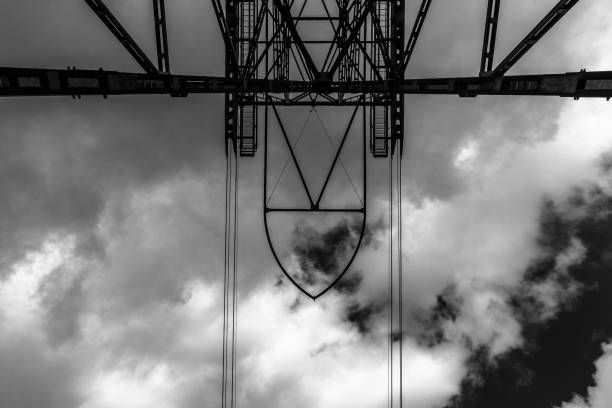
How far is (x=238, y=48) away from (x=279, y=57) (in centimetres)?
231

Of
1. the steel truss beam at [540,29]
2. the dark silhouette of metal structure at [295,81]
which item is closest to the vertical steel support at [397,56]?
the dark silhouette of metal structure at [295,81]

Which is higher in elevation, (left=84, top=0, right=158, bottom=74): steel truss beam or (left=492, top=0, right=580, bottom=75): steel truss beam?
(left=84, top=0, right=158, bottom=74): steel truss beam

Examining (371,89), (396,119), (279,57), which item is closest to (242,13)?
(279,57)

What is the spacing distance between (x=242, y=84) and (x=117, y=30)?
389 centimetres

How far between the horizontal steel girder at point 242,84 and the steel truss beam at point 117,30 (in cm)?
41

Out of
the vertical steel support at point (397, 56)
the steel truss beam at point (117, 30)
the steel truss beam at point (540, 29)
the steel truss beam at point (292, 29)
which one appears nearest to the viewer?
the steel truss beam at point (540, 29)

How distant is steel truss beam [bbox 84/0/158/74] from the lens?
9570 mm

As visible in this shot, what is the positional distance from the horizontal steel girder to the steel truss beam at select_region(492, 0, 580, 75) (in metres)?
0.29

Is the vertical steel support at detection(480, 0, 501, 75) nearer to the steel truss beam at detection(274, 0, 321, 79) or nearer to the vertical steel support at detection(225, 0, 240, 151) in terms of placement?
the steel truss beam at detection(274, 0, 321, 79)

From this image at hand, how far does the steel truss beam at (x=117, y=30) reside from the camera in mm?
9570

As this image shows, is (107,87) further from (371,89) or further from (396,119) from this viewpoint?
(396,119)

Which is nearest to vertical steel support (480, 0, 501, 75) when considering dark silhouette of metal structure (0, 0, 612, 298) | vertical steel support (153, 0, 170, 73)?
dark silhouette of metal structure (0, 0, 612, 298)

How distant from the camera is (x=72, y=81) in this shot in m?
9.03

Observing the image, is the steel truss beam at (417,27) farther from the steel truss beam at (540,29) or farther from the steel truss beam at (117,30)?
the steel truss beam at (117,30)
